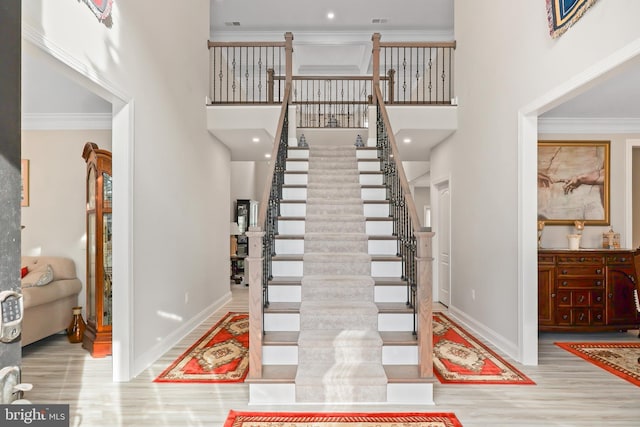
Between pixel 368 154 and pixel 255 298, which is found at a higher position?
pixel 368 154

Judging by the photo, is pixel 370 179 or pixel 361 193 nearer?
pixel 361 193

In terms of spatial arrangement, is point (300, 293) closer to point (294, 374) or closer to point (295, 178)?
point (294, 374)

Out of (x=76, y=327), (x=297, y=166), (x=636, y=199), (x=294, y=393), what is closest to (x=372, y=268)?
(x=294, y=393)

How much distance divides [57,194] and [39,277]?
121 centimetres

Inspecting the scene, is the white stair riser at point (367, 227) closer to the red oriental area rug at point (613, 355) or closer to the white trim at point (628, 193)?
the red oriental area rug at point (613, 355)

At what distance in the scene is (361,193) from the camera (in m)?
5.45

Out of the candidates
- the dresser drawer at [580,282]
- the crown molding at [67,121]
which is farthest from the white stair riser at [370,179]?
the crown molding at [67,121]

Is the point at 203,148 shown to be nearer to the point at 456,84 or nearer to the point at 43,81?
the point at 43,81

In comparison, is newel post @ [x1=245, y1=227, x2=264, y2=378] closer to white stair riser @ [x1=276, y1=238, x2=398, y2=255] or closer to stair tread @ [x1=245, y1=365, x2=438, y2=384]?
stair tread @ [x1=245, y1=365, x2=438, y2=384]

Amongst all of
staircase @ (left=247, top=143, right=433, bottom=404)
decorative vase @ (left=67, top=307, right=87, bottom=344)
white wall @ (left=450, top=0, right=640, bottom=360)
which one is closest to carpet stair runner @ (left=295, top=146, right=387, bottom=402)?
staircase @ (left=247, top=143, right=433, bottom=404)

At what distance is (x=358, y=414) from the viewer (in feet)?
9.15

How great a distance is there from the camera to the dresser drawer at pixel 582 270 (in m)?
4.71

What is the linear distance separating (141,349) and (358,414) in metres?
2.09

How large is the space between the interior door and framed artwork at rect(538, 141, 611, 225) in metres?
1.38
